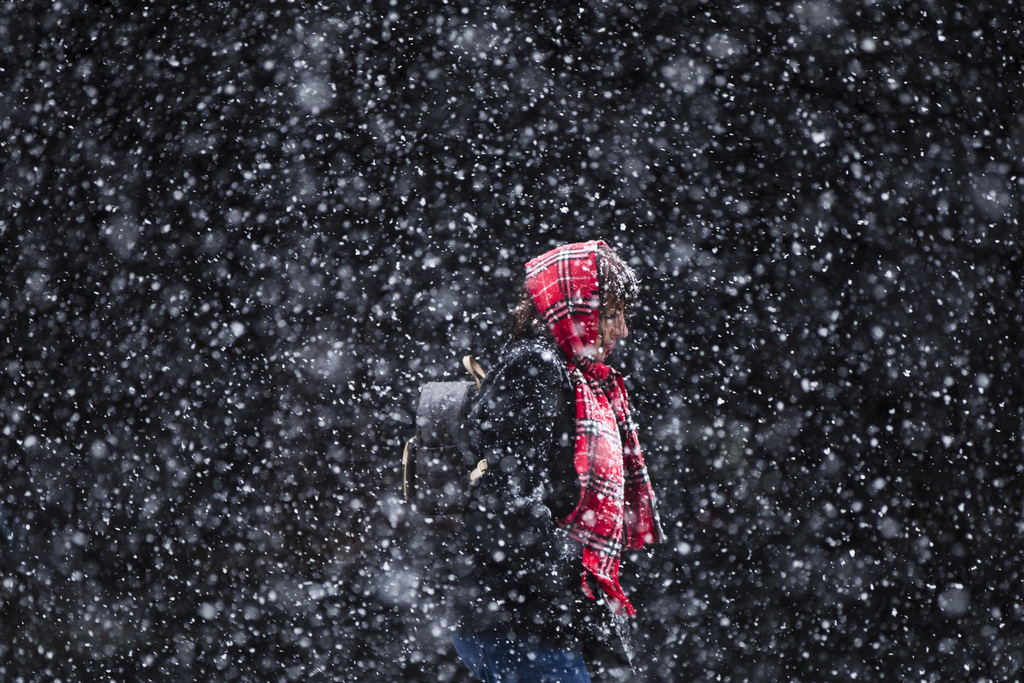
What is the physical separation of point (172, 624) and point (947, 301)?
3647 mm

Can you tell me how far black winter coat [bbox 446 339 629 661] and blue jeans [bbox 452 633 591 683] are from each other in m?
0.02

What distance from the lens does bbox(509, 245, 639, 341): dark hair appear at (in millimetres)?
1281

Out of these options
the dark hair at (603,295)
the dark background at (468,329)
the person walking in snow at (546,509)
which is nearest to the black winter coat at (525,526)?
the person walking in snow at (546,509)

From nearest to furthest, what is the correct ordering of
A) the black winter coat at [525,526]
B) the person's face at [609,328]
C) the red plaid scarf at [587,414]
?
the black winter coat at [525,526]
the red plaid scarf at [587,414]
the person's face at [609,328]

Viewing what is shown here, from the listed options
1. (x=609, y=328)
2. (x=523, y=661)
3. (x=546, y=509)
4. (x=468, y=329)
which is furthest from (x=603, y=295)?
(x=468, y=329)

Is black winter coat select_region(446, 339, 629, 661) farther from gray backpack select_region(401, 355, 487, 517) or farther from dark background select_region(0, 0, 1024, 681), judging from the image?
dark background select_region(0, 0, 1024, 681)

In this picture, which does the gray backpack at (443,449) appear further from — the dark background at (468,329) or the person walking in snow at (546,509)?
the dark background at (468,329)

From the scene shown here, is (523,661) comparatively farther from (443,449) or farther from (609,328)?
(609,328)

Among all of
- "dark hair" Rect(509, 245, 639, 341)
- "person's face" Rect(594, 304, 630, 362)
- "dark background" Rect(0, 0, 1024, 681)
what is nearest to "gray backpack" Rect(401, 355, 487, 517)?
"dark hair" Rect(509, 245, 639, 341)

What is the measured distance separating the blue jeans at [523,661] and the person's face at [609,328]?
512mm

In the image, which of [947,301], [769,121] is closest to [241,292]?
[769,121]

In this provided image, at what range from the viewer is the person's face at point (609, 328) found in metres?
1.32

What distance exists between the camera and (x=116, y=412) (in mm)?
3250

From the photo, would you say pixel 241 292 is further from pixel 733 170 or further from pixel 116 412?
pixel 733 170
